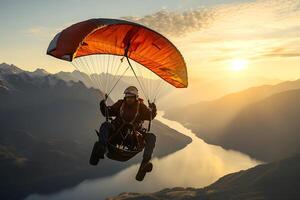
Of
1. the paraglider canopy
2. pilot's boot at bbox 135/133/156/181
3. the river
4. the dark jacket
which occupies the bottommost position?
the river

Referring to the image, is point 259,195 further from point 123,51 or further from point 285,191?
point 123,51

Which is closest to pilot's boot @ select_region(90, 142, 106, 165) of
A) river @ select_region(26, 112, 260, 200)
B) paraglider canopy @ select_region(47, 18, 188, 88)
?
paraglider canopy @ select_region(47, 18, 188, 88)

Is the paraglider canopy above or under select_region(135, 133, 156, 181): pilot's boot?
above

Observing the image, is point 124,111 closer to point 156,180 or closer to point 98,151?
point 98,151

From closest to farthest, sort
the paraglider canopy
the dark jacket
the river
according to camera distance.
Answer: the paraglider canopy < the dark jacket < the river

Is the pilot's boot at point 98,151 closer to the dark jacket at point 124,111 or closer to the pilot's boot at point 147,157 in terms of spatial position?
the dark jacket at point 124,111

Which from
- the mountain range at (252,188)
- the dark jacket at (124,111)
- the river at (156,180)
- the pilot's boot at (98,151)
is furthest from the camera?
the river at (156,180)

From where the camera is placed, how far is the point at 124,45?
1775 centimetres

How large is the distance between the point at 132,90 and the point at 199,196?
129m

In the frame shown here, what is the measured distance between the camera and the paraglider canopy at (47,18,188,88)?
13812mm

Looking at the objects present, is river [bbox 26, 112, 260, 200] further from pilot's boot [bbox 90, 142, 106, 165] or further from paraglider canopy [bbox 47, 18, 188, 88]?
pilot's boot [bbox 90, 142, 106, 165]

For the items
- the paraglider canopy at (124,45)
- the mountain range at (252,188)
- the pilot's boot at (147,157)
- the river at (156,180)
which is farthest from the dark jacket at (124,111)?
the river at (156,180)

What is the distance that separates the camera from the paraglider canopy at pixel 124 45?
45.3 feet

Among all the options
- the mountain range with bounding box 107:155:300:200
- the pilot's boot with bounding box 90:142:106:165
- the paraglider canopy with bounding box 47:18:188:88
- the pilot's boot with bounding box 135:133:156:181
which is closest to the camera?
the paraglider canopy with bounding box 47:18:188:88
